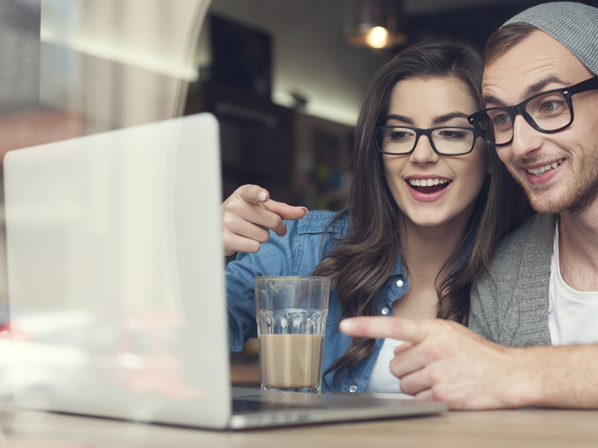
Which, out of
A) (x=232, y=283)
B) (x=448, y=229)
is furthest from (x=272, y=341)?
(x=448, y=229)

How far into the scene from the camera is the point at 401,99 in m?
1.63

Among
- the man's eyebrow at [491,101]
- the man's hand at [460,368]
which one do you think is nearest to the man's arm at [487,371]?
the man's hand at [460,368]

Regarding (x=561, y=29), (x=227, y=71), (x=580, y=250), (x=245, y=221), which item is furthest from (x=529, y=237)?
(x=227, y=71)

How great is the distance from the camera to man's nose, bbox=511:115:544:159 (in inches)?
53.3

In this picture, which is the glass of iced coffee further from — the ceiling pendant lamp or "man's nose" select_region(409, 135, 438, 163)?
the ceiling pendant lamp

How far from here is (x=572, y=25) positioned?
55.7 inches

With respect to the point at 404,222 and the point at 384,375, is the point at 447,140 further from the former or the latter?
the point at 384,375

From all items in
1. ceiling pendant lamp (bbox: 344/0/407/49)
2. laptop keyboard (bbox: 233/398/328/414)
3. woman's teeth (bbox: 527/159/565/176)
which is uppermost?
ceiling pendant lamp (bbox: 344/0/407/49)

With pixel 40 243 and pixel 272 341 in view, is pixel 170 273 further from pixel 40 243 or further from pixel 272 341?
pixel 272 341

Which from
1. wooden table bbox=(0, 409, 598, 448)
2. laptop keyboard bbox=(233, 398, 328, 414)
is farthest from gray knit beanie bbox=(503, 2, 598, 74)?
laptop keyboard bbox=(233, 398, 328, 414)

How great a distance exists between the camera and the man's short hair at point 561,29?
1.39 metres

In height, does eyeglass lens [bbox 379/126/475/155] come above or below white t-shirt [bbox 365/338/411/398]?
above

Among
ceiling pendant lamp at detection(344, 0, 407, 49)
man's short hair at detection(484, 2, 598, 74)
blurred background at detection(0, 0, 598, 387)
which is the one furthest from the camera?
ceiling pendant lamp at detection(344, 0, 407, 49)

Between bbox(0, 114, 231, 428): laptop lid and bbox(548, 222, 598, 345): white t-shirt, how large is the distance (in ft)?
3.25
